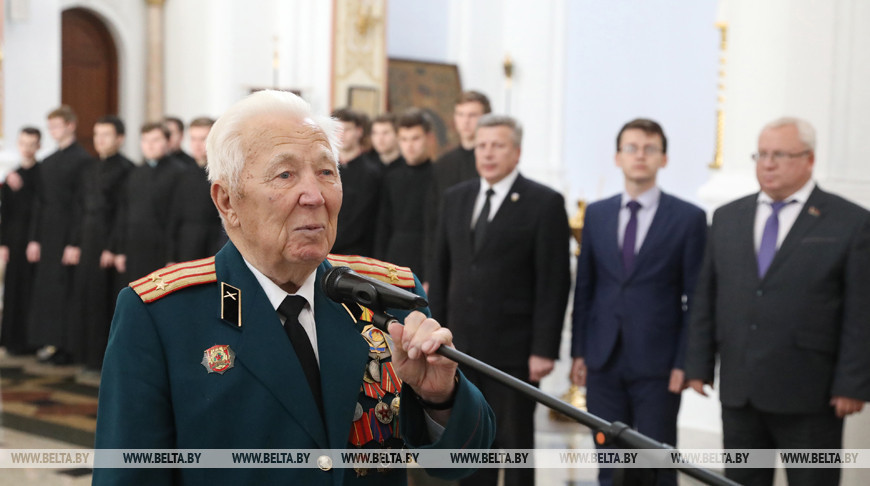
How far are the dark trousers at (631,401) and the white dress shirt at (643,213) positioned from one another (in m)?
0.49

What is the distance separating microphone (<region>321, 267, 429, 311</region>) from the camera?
65.3 inches

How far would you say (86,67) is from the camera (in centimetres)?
1356

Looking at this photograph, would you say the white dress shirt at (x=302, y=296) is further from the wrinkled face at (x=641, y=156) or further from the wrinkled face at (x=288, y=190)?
the wrinkled face at (x=641, y=156)

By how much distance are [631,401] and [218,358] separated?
285 centimetres

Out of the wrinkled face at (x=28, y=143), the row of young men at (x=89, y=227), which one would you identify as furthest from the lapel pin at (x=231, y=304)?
the wrinkled face at (x=28, y=143)

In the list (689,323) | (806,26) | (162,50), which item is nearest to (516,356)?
(689,323)

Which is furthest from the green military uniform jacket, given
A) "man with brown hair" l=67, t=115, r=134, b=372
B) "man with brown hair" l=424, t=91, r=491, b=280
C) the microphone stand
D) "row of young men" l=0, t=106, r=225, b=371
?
"man with brown hair" l=67, t=115, r=134, b=372

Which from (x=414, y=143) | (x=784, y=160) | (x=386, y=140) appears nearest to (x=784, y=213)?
(x=784, y=160)

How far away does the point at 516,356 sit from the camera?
4.51m

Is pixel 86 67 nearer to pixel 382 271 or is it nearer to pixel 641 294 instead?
pixel 641 294

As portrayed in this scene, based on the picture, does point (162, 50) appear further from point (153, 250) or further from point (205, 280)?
point (205, 280)

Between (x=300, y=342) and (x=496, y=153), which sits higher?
(x=496, y=153)

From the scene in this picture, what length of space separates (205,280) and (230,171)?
0.22 m

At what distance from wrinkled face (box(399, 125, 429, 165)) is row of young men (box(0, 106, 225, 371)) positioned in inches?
62.5
